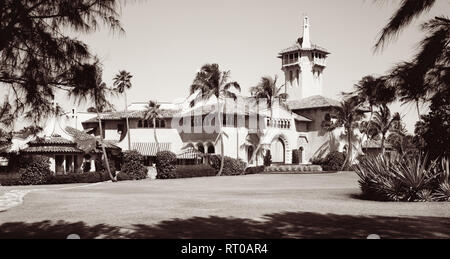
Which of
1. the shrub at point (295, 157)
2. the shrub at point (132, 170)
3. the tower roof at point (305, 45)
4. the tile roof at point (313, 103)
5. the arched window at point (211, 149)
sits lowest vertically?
the shrub at point (132, 170)

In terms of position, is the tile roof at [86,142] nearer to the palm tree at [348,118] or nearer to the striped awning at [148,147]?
the striped awning at [148,147]

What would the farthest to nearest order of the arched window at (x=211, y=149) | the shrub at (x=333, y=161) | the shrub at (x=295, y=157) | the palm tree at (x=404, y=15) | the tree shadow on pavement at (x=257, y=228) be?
the shrub at (x=295, y=157) < the shrub at (x=333, y=161) < the arched window at (x=211, y=149) < the tree shadow on pavement at (x=257, y=228) < the palm tree at (x=404, y=15)

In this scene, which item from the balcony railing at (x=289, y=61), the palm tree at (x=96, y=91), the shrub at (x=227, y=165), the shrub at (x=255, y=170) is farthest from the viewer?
the balcony railing at (x=289, y=61)

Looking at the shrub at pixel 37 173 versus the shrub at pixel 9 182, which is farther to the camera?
the shrub at pixel 37 173

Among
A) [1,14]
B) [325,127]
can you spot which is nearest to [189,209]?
[1,14]

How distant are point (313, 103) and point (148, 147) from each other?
2458 cm

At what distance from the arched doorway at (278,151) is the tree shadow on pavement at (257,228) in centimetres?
4557

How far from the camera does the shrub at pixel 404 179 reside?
1792 centimetres

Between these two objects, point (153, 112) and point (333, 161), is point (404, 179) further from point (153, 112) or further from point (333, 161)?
point (333, 161)

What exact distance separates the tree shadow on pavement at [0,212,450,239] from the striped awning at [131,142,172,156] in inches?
1589

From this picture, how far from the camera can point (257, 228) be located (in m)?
11.7

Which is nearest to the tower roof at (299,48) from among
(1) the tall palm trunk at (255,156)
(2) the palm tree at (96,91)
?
(1) the tall palm trunk at (255,156)

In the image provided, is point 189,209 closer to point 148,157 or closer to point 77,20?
point 77,20
